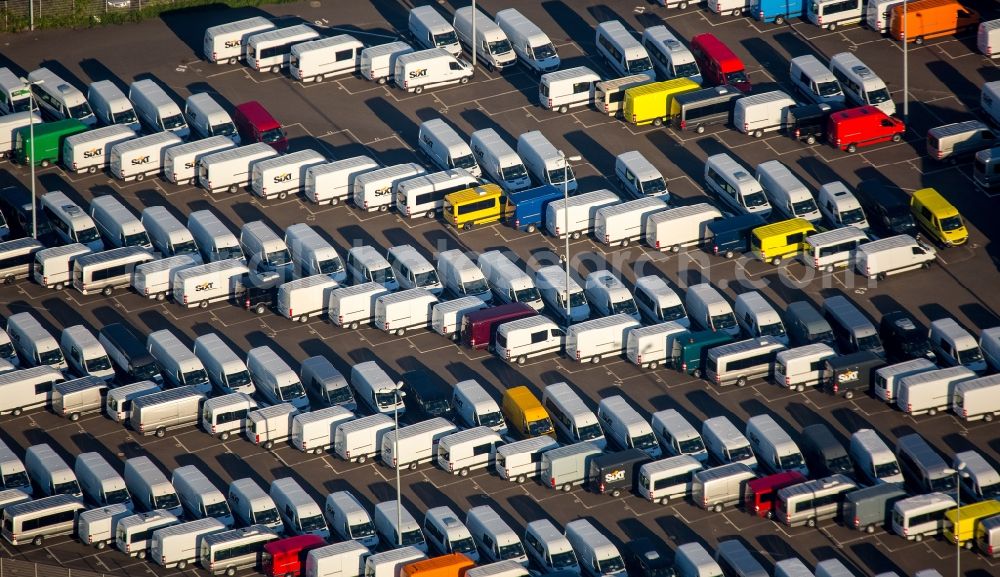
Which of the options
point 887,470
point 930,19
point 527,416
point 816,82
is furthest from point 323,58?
point 887,470

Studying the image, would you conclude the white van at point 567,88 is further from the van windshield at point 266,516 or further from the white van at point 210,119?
the van windshield at point 266,516

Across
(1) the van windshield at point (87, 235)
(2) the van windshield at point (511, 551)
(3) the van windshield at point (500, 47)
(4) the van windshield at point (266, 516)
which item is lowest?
(2) the van windshield at point (511, 551)

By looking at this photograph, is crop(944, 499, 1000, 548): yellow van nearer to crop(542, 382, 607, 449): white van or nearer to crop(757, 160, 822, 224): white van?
crop(542, 382, 607, 449): white van

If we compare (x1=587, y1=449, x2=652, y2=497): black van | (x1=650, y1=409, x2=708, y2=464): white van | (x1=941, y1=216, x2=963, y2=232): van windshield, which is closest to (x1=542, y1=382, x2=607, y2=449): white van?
(x1=587, y1=449, x2=652, y2=497): black van

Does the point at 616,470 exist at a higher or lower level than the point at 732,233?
lower

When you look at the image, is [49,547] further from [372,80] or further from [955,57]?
[955,57]

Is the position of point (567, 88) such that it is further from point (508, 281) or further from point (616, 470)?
point (616, 470)

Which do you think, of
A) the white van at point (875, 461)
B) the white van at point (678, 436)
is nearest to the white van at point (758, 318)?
the white van at point (678, 436)
